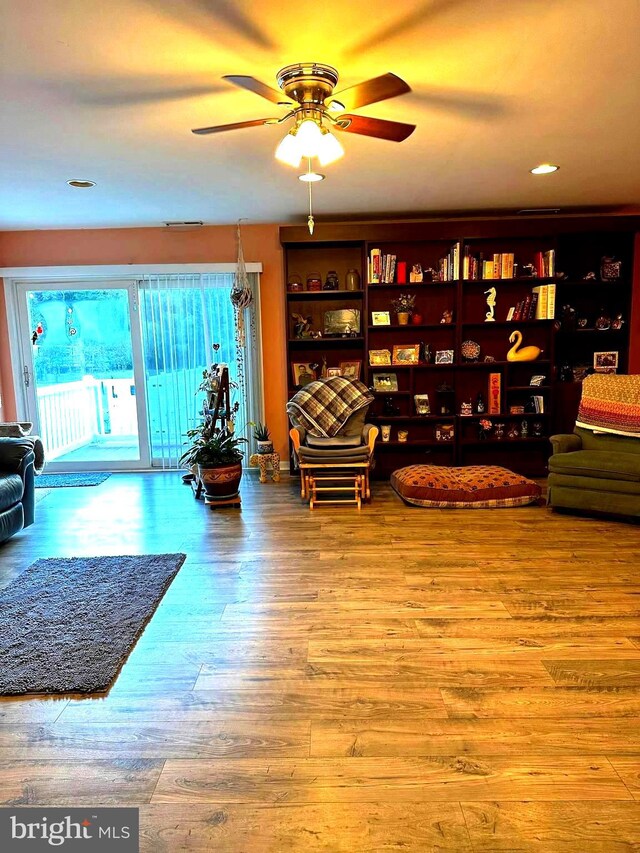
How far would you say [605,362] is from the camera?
546cm

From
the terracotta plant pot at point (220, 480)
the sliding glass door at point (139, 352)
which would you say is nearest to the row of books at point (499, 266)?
the sliding glass door at point (139, 352)

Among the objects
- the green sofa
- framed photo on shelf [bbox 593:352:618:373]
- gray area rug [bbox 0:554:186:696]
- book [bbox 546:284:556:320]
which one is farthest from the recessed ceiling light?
gray area rug [bbox 0:554:186:696]

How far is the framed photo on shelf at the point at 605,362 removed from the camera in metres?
5.43

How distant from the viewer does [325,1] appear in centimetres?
185

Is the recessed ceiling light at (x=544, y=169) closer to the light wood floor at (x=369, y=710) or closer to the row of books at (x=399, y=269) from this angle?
the row of books at (x=399, y=269)

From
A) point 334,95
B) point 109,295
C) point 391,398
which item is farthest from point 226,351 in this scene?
point 334,95

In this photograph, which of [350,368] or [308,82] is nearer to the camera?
[308,82]

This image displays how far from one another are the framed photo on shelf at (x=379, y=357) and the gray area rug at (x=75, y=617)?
2.74 m

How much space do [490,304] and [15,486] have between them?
4.28 metres

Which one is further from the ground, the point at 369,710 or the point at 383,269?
the point at 383,269

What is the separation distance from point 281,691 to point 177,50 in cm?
250

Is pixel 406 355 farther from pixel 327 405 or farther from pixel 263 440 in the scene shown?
A: pixel 263 440

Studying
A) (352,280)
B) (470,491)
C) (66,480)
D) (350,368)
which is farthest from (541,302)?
(66,480)

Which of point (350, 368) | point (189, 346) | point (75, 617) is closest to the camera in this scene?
point (75, 617)
